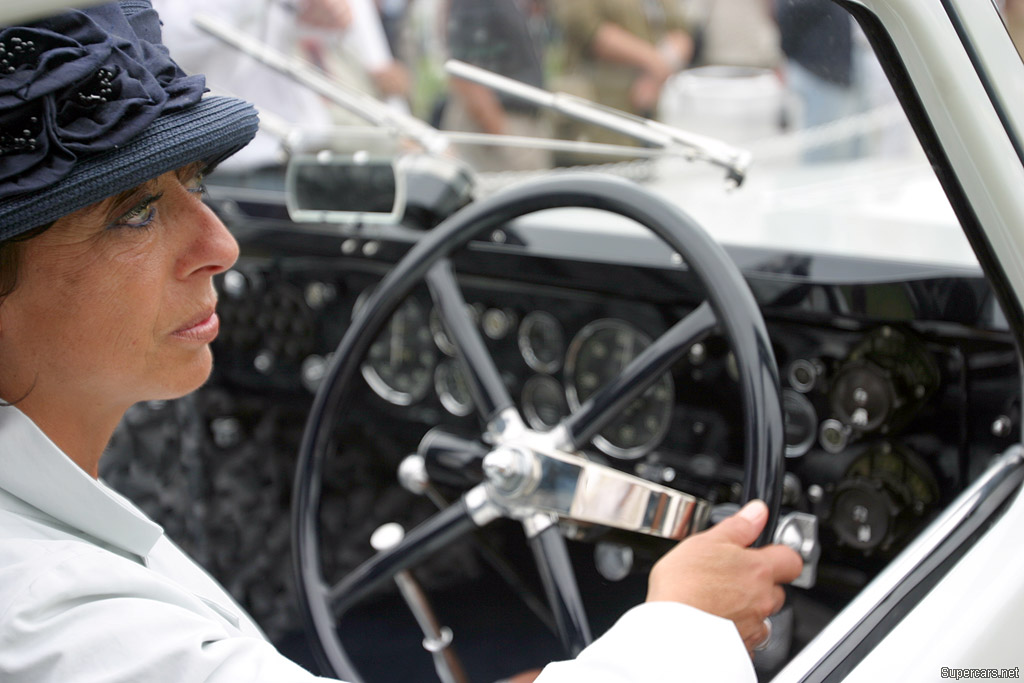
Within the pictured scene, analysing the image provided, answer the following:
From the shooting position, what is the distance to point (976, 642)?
0.89 meters

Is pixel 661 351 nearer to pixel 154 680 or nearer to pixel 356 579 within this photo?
pixel 356 579

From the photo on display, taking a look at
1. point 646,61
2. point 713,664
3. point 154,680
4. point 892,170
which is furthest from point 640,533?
point 646,61

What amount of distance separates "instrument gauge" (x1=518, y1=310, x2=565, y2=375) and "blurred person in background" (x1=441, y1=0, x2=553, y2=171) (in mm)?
265

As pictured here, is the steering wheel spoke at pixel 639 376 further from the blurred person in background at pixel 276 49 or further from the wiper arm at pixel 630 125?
the blurred person in background at pixel 276 49

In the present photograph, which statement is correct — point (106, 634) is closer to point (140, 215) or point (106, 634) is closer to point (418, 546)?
Answer: point (140, 215)

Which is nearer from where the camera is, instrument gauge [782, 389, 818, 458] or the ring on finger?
the ring on finger

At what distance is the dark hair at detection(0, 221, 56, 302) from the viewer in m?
0.81

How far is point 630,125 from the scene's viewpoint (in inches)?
59.7

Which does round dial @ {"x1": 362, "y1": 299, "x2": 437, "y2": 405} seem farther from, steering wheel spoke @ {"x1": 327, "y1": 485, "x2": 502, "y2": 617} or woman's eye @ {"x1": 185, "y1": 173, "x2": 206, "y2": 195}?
woman's eye @ {"x1": 185, "y1": 173, "x2": 206, "y2": 195}

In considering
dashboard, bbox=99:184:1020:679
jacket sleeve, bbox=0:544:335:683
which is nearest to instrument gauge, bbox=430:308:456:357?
dashboard, bbox=99:184:1020:679

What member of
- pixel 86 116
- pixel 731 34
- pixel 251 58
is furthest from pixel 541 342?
pixel 731 34

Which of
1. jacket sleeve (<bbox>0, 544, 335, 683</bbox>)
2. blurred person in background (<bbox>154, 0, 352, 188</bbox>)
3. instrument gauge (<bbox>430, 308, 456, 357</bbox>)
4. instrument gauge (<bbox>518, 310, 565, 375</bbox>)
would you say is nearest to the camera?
jacket sleeve (<bbox>0, 544, 335, 683</bbox>)

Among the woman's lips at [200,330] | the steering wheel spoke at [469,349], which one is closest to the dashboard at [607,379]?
the steering wheel spoke at [469,349]

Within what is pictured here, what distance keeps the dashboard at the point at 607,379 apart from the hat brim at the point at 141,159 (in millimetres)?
600
